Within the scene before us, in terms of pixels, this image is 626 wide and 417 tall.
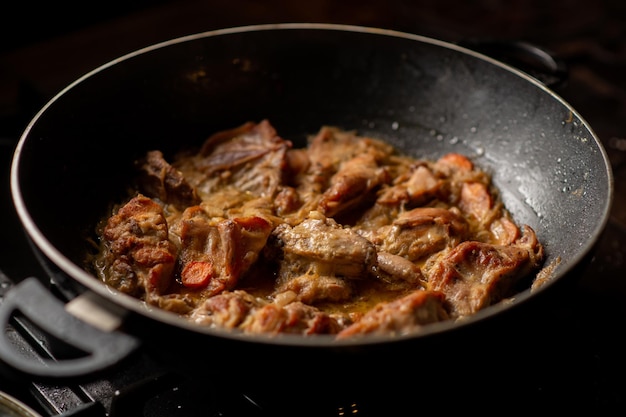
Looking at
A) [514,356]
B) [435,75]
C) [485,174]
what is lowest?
[514,356]

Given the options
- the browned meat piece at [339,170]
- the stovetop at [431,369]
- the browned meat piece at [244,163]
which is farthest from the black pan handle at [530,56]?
the browned meat piece at [244,163]

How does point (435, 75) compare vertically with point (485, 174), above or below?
above

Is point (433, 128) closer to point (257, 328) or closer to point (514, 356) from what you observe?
point (514, 356)

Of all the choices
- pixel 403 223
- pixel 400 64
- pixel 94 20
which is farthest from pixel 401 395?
pixel 94 20

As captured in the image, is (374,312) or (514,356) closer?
(374,312)

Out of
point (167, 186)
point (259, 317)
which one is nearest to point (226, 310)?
point (259, 317)

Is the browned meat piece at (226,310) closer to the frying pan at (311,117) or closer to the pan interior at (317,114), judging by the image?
the frying pan at (311,117)

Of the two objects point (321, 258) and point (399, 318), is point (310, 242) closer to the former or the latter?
point (321, 258)

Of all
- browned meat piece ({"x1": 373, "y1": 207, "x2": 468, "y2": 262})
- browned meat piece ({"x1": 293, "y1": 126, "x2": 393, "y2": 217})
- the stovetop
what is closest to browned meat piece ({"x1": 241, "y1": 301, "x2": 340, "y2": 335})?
the stovetop

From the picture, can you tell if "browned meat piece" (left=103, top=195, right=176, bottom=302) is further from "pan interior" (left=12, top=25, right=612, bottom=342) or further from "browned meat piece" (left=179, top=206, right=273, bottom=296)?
"pan interior" (left=12, top=25, right=612, bottom=342)
